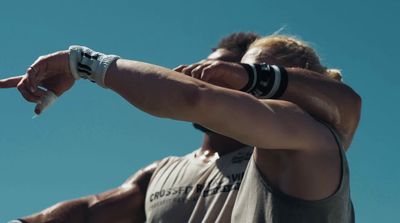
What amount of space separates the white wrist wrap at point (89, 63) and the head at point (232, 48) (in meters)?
2.43

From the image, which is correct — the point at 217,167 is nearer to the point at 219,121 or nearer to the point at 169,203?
the point at 169,203

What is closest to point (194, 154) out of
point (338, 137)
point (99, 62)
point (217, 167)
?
point (217, 167)

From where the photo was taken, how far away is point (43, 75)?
13.9ft

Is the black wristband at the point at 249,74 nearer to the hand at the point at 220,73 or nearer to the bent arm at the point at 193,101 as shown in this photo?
the hand at the point at 220,73

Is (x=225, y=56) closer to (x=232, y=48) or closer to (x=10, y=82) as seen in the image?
(x=232, y=48)

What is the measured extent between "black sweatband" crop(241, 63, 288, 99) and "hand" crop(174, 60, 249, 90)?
4 centimetres

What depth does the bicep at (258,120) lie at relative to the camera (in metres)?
3.85

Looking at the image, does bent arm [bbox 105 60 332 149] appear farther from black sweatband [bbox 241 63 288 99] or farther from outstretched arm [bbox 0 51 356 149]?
black sweatband [bbox 241 63 288 99]

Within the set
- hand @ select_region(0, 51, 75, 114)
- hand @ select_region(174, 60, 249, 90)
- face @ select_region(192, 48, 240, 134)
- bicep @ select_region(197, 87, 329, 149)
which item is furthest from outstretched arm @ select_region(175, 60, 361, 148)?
face @ select_region(192, 48, 240, 134)

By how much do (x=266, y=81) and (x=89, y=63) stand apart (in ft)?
2.87

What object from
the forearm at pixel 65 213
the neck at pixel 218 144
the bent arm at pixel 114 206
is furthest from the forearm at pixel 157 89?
the bent arm at pixel 114 206

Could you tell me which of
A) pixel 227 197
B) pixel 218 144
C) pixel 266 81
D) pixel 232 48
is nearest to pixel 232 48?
pixel 232 48

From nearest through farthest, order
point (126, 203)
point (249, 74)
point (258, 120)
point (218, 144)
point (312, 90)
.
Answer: point (258, 120) → point (249, 74) → point (312, 90) → point (218, 144) → point (126, 203)

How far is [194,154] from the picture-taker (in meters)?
6.39
